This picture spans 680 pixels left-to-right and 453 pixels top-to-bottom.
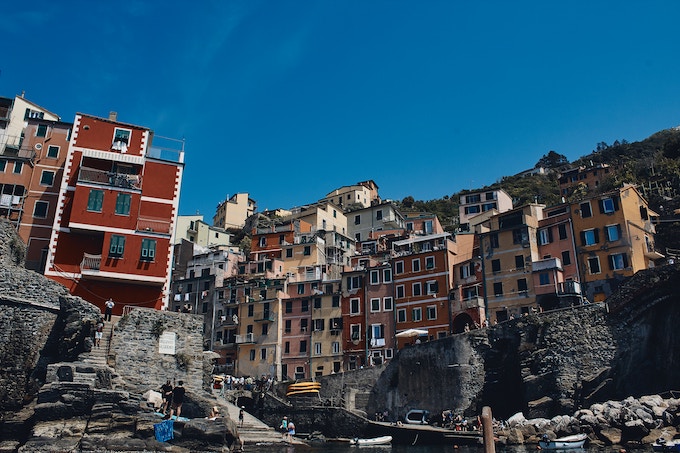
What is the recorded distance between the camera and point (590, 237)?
49.8m

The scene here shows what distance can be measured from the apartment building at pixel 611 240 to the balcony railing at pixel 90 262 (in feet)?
127

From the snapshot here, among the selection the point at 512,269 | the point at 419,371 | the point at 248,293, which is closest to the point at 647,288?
the point at 512,269

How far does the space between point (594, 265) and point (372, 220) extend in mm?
45306

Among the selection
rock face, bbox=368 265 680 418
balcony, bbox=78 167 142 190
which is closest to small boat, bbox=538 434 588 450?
rock face, bbox=368 265 680 418

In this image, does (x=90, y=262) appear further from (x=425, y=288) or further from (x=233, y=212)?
(x=233, y=212)

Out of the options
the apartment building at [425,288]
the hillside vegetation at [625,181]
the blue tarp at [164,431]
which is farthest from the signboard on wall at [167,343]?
A: the hillside vegetation at [625,181]

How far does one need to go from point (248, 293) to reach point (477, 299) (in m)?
27.9

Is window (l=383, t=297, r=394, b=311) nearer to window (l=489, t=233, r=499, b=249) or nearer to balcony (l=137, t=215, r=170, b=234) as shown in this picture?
window (l=489, t=233, r=499, b=249)

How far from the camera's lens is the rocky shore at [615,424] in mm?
32344

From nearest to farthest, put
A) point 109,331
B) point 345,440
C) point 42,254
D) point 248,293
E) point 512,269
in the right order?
point 109,331, point 42,254, point 345,440, point 512,269, point 248,293

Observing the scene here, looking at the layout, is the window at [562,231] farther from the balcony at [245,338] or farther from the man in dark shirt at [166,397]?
the man in dark shirt at [166,397]

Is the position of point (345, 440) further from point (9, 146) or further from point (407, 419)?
point (9, 146)

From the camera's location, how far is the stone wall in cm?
3278

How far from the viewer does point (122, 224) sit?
123 ft
